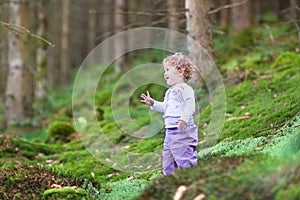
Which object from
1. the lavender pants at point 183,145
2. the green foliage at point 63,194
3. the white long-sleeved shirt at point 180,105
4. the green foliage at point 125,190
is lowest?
the green foliage at point 125,190

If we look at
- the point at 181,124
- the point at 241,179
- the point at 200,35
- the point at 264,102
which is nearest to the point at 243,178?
the point at 241,179

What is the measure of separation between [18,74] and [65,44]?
1736cm

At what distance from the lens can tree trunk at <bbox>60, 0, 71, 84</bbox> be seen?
29.6m

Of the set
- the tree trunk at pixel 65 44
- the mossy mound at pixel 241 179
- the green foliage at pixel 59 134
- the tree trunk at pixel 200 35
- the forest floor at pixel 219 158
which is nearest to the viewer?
the mossy mound at pixel 241 179

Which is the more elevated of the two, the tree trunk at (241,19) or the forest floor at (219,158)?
the tree trunk at (241,19)

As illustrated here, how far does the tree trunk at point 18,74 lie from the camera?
46.6ft

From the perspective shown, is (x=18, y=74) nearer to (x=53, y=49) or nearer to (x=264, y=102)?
(x=264, y=102)

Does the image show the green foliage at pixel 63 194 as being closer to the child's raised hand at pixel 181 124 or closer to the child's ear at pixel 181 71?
the child's raised hand at pixel 181 124

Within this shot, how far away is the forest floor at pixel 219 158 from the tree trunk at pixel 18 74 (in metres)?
2.85

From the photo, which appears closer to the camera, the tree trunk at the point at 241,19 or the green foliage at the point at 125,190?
the green foliage at the point at 125,190

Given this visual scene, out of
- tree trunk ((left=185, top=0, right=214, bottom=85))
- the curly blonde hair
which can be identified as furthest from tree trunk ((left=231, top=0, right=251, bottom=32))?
the curly blonde hair

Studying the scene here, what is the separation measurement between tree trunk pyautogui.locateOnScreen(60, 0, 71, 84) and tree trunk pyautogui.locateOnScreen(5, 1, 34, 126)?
15148 millimetres

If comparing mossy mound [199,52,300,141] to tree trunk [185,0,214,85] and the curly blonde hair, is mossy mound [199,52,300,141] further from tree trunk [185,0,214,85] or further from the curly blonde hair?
the curly blonde hair

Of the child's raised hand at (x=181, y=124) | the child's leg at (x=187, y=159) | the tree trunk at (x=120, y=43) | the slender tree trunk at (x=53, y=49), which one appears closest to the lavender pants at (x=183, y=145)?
the child's leg at (x=187, y=159)
